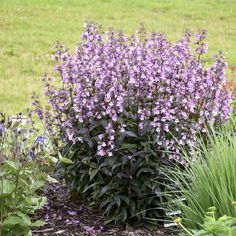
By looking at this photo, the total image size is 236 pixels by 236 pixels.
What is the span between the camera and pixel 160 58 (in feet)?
15.0

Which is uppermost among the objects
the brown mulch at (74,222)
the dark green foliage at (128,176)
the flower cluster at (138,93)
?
the flower cluster at (138,93)

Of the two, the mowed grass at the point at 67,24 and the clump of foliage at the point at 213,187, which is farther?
the mowed grass at the point at 67,24

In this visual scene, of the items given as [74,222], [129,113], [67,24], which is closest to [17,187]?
[74,222]

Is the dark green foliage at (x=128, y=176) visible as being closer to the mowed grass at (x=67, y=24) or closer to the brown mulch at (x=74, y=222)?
the brown mulch at (x=74, y=222)

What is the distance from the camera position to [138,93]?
445 centimetres

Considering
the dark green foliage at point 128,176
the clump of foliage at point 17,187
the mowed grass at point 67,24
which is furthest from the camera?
the mowed grass at point 67,24

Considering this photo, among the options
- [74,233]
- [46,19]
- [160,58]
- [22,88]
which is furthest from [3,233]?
[46,19]

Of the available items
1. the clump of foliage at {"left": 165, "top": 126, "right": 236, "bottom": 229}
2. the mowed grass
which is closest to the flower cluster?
the clump of foliage at {"left": 165, "top": 126, "right": 236, "bottom": 229}

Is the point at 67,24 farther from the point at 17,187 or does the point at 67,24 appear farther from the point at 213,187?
the point at 213,187

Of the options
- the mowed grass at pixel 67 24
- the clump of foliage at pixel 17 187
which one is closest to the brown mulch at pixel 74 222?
the clump of foliage at pixel 17 187

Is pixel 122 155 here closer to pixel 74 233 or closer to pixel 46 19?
pixel 74 233

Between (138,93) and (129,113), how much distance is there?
189 mm

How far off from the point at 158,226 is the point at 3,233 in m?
1.26

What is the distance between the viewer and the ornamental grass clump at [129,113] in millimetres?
4266
